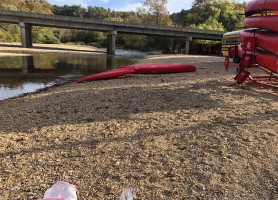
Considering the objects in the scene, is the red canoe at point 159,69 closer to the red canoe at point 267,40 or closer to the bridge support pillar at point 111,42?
the red canoe at point 267,40

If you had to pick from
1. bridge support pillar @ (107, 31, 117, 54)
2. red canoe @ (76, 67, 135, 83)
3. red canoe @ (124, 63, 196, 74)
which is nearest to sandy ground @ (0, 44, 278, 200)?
red canoe @ (76, 67, 135, 83)

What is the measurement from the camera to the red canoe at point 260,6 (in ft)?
20.4

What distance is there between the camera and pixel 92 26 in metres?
42.9

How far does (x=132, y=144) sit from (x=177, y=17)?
372 feet

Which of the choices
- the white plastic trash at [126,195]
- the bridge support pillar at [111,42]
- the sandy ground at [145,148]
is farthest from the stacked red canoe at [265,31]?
the bridge support pillar at [111,42]

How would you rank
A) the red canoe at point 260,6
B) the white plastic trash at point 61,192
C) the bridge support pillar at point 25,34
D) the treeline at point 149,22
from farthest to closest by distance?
the treeline at point 149,22
the bridge support pillar at point 25,34
the red canoe at point 260,6
the white plastic trash at point 61,192

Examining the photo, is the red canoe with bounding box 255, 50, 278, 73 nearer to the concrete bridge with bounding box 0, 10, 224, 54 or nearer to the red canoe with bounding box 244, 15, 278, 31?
the red canoe with bounding box 244, 15, 278, 31

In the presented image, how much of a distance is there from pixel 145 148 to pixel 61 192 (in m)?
1.49

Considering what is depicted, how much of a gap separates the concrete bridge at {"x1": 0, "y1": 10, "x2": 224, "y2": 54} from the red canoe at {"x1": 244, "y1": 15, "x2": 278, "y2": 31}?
126 ft

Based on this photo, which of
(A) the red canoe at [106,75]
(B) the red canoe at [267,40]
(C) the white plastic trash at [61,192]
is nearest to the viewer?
(C) the white plastic trash at [61,192]

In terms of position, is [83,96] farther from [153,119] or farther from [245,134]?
[245,134]

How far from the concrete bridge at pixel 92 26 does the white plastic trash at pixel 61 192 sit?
42429 millimetres

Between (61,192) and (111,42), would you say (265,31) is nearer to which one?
→ (61,192)

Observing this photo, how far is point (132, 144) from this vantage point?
12.4ft
